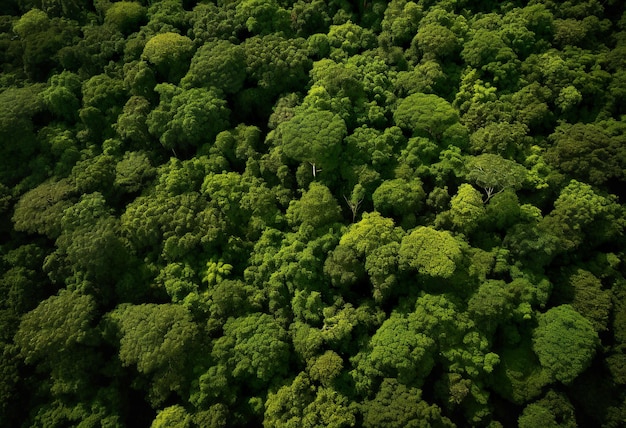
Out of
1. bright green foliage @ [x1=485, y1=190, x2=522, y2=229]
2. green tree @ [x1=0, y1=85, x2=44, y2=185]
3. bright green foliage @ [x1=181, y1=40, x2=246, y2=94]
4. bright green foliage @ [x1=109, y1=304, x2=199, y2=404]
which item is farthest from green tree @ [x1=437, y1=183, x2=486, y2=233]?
green tree @ [x1=0, y1=85, x2=44, y2=185]

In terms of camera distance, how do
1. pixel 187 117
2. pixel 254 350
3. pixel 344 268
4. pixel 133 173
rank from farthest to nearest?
pixel 187 117, pixel 133 173, pixel 344 268, pixel 254 350

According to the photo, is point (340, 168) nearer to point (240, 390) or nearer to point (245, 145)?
point (245, 145)

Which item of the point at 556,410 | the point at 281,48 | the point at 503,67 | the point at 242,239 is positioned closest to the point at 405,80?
the point at 503,67

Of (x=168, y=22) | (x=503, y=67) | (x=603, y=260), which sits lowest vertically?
(x=603, y=260)

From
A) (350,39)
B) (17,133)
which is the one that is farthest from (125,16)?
(350,39)

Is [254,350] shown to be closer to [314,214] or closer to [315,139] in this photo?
[314,214]

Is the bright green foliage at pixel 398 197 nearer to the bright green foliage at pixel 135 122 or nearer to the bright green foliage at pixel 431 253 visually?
the bright green foliage at pixel 431 253
